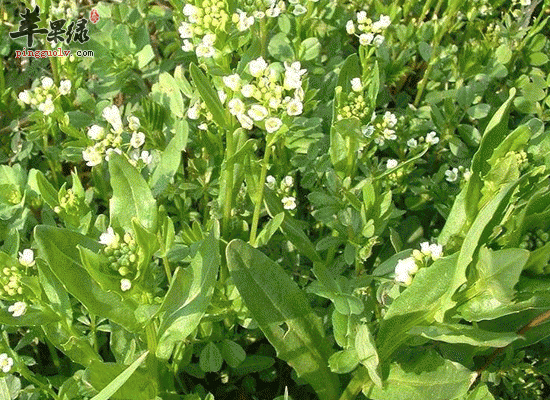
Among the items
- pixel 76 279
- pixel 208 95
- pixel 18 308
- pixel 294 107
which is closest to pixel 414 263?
pixel 294 107

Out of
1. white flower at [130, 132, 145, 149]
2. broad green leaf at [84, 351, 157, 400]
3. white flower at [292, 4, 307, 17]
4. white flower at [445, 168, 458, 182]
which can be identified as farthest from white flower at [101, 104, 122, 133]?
white flower at [445, 168, 458, 182]

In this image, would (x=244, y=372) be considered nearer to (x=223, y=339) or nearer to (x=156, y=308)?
(x=223, y=339)

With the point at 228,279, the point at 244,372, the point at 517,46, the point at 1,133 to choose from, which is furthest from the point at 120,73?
the point at 517,46

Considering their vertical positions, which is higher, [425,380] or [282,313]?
[282,313]

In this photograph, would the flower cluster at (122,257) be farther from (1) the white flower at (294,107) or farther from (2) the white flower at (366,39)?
(2) the white flower at (366,39)

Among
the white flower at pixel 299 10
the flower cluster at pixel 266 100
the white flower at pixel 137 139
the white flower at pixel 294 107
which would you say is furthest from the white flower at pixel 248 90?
the white flower at pixel 299 10

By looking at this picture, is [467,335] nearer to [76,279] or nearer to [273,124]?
[273,124]
